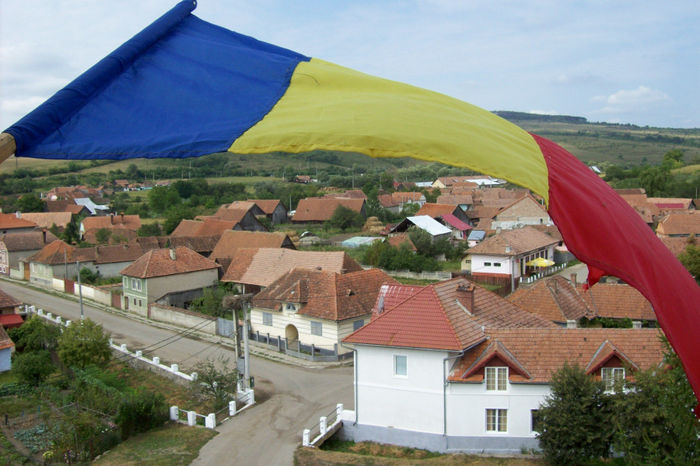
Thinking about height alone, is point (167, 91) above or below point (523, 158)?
above

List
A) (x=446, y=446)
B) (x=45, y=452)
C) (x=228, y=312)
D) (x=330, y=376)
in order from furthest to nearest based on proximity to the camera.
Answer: (x=228, y=312) → (x=330, y=376) → (x=45, y=452) → (x=446, y=446)

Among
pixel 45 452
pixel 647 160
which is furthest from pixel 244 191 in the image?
pixel 647 160

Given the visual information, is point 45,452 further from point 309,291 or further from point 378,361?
point 309,291

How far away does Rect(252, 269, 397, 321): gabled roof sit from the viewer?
2419cm

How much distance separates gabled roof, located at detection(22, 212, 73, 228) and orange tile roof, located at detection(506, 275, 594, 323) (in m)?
55.2

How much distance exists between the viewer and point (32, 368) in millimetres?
22125

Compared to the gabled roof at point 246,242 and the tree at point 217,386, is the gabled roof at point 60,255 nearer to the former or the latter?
the gabled roof at point 246,242

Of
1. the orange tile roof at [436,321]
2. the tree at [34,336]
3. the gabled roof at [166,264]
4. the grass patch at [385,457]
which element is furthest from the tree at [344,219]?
the grass patch at [385,457]

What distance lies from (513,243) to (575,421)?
2508cm

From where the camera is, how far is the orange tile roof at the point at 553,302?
2400 centimetres

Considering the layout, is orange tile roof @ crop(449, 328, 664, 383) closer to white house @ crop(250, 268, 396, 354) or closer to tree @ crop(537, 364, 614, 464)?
tree @ crop(537, 364, 614, 464)

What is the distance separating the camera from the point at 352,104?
2.40 metres

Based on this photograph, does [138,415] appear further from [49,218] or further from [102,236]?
[49,218]

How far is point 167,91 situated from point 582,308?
25213mm
